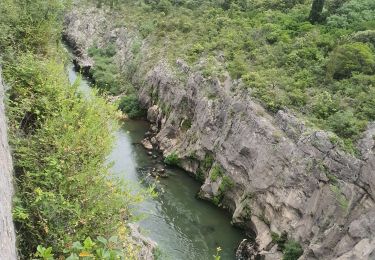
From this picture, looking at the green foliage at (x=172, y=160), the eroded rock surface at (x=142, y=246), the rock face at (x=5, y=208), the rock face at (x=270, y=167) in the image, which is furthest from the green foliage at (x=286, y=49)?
the rock face at (x=5, y=208)

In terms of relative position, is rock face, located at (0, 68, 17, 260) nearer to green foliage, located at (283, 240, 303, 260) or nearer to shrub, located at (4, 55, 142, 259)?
shrub, located at (4, 55, 142, 259)

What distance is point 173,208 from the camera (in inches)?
1304

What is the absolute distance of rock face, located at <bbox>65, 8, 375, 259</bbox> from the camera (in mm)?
24844

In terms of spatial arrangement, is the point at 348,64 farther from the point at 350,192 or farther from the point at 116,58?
the point at 116,58

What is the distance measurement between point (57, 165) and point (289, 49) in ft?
103

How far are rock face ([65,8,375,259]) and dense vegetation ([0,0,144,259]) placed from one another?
1530 centimetres

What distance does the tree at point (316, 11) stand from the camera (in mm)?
43531

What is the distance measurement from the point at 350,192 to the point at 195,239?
Result: 34.5ft

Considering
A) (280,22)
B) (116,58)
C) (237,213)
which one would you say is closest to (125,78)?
(116,58)

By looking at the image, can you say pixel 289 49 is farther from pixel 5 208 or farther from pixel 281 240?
pixel 5 208

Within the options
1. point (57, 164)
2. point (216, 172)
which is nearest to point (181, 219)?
point (216, 172)

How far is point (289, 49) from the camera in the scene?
3894 cm

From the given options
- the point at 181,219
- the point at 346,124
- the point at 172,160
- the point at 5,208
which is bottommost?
the point at 181,219

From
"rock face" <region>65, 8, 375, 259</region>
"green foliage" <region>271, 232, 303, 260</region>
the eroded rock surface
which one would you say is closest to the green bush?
"rock face" <region>65, 8, 375, 259</region>
